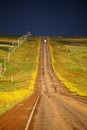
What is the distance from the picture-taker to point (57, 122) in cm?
1705

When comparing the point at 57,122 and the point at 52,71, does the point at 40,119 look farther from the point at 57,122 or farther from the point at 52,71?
the point at 52,71

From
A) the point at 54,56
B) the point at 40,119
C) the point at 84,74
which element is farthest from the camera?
the point at 54,56

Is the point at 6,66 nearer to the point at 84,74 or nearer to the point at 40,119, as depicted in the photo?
the point at 84,74

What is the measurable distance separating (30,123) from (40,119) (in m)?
1.70

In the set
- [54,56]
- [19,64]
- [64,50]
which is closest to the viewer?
[19,64]

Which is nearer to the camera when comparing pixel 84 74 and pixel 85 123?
pixel 85 123

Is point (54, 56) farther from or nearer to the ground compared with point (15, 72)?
farther from the ground

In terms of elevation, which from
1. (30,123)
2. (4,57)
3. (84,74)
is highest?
(4,57)

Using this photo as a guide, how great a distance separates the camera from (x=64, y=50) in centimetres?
15838

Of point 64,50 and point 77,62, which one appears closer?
point 77,62

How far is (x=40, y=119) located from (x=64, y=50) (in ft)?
462

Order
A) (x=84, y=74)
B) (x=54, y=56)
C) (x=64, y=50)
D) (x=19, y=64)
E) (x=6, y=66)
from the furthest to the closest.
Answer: (x=64, y=50) < (x=54, y=56) < (x=19, y=64) < (x=6, y=66) < (x=84, y=74)

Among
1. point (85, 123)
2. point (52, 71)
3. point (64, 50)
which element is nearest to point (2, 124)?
point (85, 123)

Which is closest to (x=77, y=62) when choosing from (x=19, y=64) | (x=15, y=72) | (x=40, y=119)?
(x=19, y=64)
